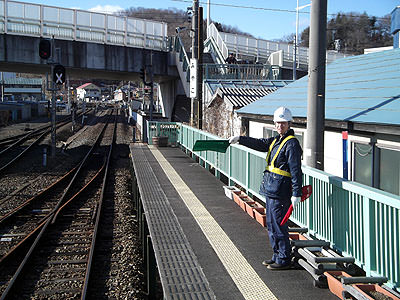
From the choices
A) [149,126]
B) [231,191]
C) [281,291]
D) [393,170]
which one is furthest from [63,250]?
[149,126]

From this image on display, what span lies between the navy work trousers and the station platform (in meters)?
0.17

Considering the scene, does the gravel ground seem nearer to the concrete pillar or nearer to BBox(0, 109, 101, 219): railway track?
BBox(0, 109, 101, 219): railway track

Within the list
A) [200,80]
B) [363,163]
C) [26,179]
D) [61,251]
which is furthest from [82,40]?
[363,163]

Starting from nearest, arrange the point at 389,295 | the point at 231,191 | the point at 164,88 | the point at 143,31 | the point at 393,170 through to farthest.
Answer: the point at 389,295 < the point at 393,170 < the point at 231,191 < the point at 143,31 < the point at 164,88

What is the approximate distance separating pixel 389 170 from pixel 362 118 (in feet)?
3.21

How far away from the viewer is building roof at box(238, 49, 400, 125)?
789cm

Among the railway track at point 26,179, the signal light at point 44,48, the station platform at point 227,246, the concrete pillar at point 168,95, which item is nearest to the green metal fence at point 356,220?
the station platform at point 227,246

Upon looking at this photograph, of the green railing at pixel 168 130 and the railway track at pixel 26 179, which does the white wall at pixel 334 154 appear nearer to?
the railway track at pixel 26 179

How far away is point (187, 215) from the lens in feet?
26.9

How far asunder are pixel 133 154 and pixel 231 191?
27.6 feet

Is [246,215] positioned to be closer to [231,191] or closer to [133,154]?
[231,191]

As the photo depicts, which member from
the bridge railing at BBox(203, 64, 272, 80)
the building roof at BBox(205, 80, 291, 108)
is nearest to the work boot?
the building roof at BBox(205, 80, 291, 108)

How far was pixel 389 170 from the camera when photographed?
7418 mm

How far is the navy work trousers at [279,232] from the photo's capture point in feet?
17.8
